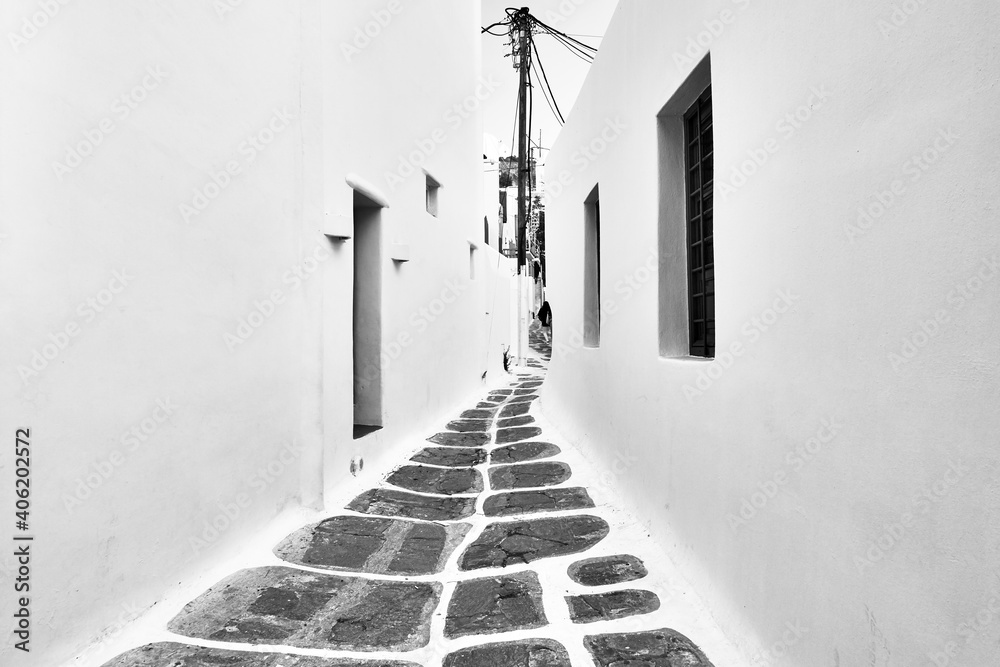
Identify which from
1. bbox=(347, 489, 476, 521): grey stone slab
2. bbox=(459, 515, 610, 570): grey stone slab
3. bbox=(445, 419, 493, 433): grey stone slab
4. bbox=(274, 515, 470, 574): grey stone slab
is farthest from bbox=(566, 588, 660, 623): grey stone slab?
bbox=(445, 419, 493, 433): grey stone slab

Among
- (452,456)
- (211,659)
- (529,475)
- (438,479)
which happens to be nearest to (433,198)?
(452,456)

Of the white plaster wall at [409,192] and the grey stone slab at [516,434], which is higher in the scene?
the white plaster wall at [409,192]

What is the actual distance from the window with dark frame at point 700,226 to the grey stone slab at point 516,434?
367 cm

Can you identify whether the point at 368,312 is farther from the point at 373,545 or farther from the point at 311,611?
the point at 311,611

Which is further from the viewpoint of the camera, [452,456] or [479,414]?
[479,414]

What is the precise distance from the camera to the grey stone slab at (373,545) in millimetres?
3320

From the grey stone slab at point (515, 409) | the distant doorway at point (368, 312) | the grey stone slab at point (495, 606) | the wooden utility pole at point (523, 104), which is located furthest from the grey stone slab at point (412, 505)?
the wooden utility pole at point (523, 104)

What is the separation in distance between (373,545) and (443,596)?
2.71 feet

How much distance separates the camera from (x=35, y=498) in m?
2.05

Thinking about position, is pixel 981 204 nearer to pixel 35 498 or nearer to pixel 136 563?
pixel 35 498

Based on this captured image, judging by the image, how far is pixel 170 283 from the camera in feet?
9.06

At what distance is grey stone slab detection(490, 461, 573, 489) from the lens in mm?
4828

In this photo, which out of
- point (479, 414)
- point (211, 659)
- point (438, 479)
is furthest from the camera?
point (479, 414)

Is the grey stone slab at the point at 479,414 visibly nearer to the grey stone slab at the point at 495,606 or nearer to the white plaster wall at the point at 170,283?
the white plaster wall at the point at 170,283
